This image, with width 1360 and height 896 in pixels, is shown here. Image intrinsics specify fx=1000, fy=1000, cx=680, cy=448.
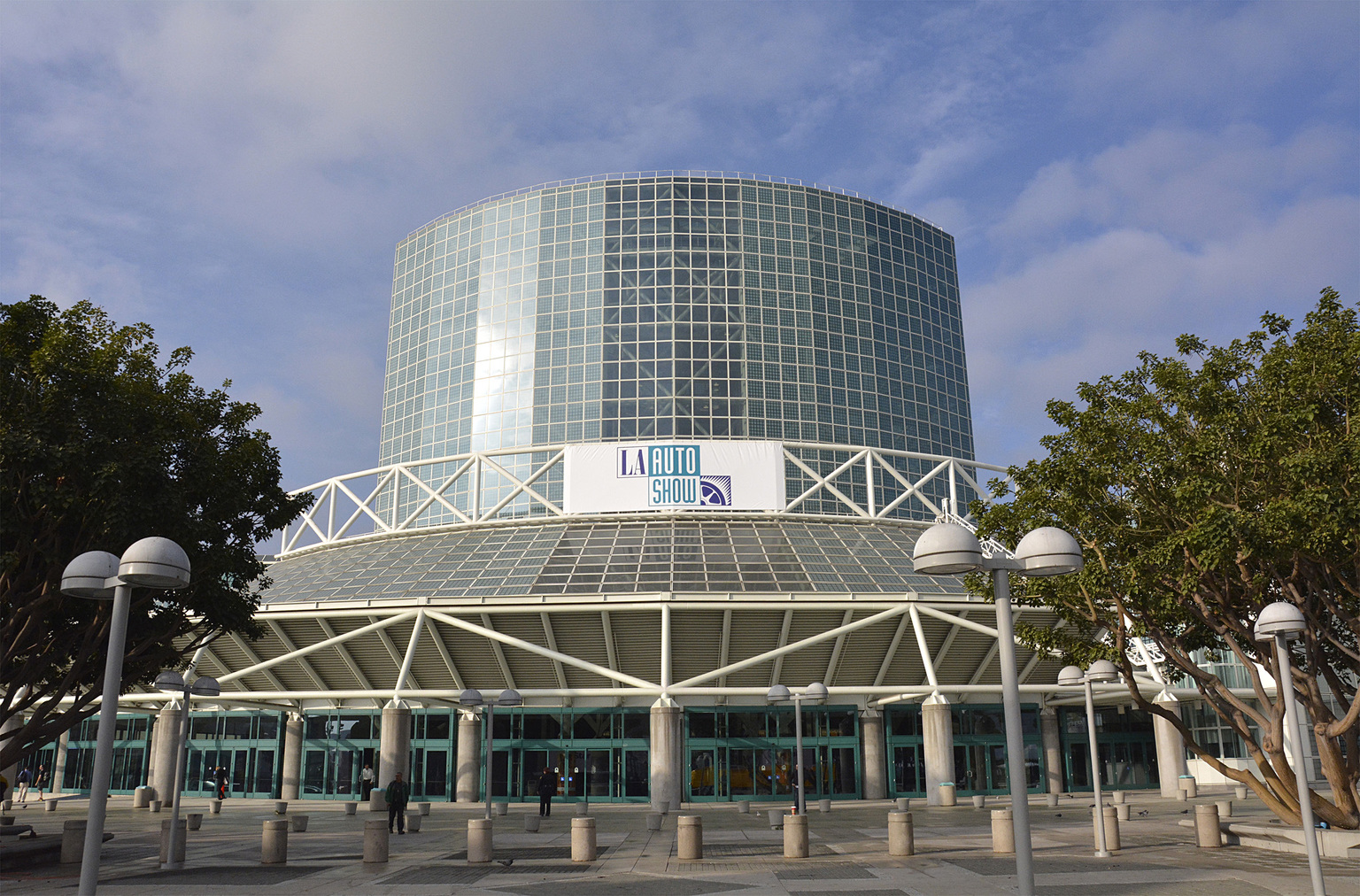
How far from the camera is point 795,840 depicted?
24.5m

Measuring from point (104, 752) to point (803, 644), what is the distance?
104ft

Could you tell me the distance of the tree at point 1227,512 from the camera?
22359 millimetres

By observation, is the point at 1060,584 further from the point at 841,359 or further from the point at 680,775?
the point at 841,359

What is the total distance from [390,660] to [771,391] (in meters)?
74.2

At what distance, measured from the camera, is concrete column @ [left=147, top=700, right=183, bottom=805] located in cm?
4819

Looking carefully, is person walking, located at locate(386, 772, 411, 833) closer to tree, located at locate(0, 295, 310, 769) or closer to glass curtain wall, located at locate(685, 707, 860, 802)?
tree, located at locate(0, 295, 310, 769)

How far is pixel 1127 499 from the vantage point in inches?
1045

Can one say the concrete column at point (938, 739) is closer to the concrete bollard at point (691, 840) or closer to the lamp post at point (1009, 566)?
the concrete bollard at point (691, 840)

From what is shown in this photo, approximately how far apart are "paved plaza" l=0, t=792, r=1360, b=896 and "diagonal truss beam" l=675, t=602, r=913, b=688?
6709 millimetres

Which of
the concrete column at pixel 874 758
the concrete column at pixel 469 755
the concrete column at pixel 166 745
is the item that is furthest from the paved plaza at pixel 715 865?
the concrete column at pixel 166 745

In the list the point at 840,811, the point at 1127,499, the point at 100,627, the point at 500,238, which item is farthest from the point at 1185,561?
the point at 500,238

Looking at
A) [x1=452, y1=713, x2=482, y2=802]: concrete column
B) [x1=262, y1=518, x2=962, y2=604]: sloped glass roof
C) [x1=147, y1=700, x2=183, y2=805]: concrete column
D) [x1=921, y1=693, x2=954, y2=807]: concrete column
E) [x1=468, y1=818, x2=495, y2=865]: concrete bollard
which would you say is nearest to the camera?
[x1=468, y1=818, x2=495, y2=865]: concrete bollard

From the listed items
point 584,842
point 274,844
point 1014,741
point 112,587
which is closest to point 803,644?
point 584,842

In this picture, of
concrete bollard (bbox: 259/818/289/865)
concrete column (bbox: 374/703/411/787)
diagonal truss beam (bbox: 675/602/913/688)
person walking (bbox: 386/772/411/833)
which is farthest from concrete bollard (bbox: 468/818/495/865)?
concrete column (bbox: 374/703/411/787)
